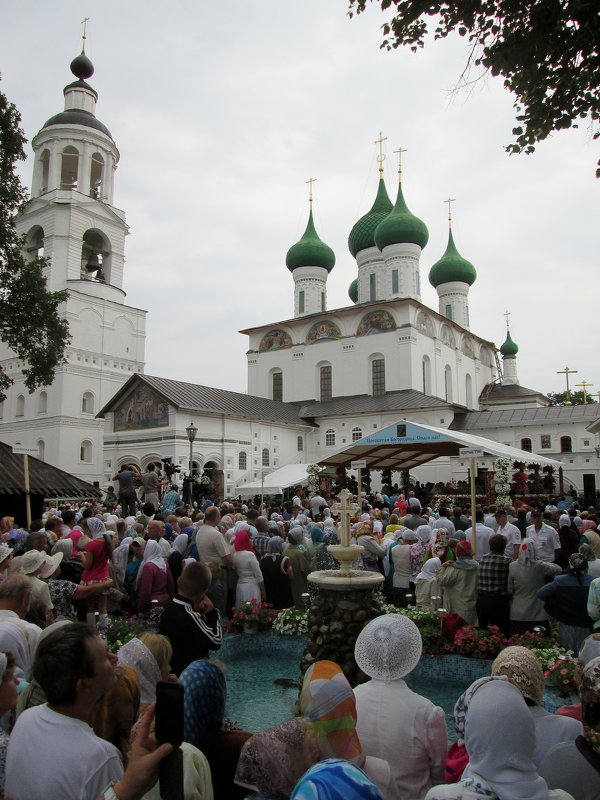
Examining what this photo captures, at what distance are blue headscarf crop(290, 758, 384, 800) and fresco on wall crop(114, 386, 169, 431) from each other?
30.6m

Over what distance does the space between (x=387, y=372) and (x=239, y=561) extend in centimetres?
3222

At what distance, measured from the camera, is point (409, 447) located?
2009cm

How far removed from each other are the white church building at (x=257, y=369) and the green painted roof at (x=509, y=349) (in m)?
10.7

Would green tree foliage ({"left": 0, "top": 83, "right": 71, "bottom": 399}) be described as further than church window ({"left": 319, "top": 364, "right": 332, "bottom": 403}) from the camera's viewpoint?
No

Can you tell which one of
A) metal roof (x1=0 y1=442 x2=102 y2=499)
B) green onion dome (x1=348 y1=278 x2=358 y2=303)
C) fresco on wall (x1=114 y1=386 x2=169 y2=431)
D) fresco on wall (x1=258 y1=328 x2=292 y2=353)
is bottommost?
metal roof (x1=0 y1=442 x2=102 y2=499)

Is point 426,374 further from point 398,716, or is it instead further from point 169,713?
point 169,713

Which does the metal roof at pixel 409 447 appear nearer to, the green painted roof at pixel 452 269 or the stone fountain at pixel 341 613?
the stone fountain at pixel 341 613

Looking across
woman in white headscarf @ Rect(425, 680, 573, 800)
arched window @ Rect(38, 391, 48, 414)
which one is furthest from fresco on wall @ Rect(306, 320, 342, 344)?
woman in white headscarf @ Rect(425, 680, 573, 800)

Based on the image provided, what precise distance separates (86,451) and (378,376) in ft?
61.5

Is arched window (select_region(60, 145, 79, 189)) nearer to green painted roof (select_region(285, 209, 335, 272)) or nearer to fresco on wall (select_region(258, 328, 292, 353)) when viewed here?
green painted roof (select_region(285, 209, 335, 272))

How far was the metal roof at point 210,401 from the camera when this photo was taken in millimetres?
32469

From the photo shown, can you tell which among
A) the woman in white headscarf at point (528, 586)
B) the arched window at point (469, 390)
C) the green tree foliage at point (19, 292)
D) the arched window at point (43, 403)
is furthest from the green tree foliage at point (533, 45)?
the arched window at point (469, 390)

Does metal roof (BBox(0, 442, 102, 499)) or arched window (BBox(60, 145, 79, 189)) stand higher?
arched window (BBox(60, 145, 79, 189))

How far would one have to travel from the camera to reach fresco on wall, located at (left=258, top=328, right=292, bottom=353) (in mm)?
45062
